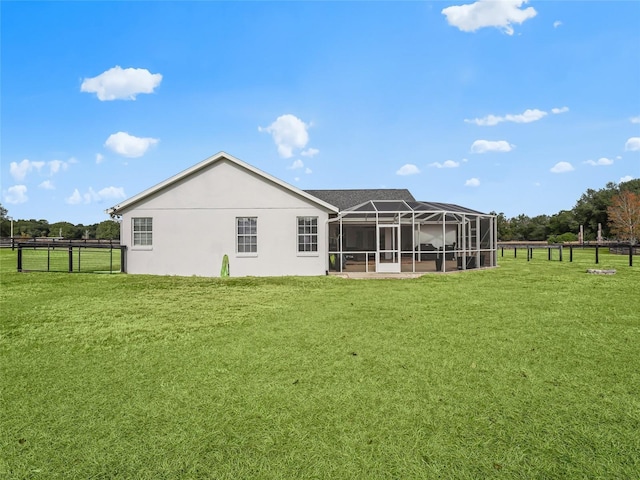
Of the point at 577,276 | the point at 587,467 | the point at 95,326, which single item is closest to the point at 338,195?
the point at 577,276

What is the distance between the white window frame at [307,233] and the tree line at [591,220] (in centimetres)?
4760

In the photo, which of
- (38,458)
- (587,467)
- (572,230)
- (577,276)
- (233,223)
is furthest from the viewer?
(572,230)

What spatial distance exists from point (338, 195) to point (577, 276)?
20.0 m

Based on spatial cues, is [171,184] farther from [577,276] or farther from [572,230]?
[572,230]

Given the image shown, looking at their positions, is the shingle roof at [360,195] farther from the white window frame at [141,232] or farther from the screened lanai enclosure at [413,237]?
the white window frame at [141,232]

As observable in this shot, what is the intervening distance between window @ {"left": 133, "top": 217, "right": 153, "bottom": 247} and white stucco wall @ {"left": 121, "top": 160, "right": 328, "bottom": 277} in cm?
26

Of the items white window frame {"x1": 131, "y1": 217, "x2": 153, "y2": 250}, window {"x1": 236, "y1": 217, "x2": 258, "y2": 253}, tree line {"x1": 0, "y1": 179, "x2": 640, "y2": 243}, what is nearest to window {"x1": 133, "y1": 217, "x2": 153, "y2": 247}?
white window frame {"x1": 131, "y1": 217, "x2": 153, "y2": 250}

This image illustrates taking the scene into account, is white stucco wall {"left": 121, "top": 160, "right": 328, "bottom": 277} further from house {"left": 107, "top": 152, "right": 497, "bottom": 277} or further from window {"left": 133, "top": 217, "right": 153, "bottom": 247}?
window {"left": 133, "top": 217, "right": 153, "bottom": 247}

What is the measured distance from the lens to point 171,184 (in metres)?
19.2

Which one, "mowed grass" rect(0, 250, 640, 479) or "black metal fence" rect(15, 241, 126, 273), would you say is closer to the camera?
"mowed grass" rect(0, 250, 640, 479)

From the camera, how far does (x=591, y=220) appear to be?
64250 millimetres

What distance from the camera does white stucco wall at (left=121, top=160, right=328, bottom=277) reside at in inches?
742

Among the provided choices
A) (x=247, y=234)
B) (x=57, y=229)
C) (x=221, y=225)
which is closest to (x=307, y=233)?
(x=247, y=234)

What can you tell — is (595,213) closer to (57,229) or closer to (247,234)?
(247,234)
